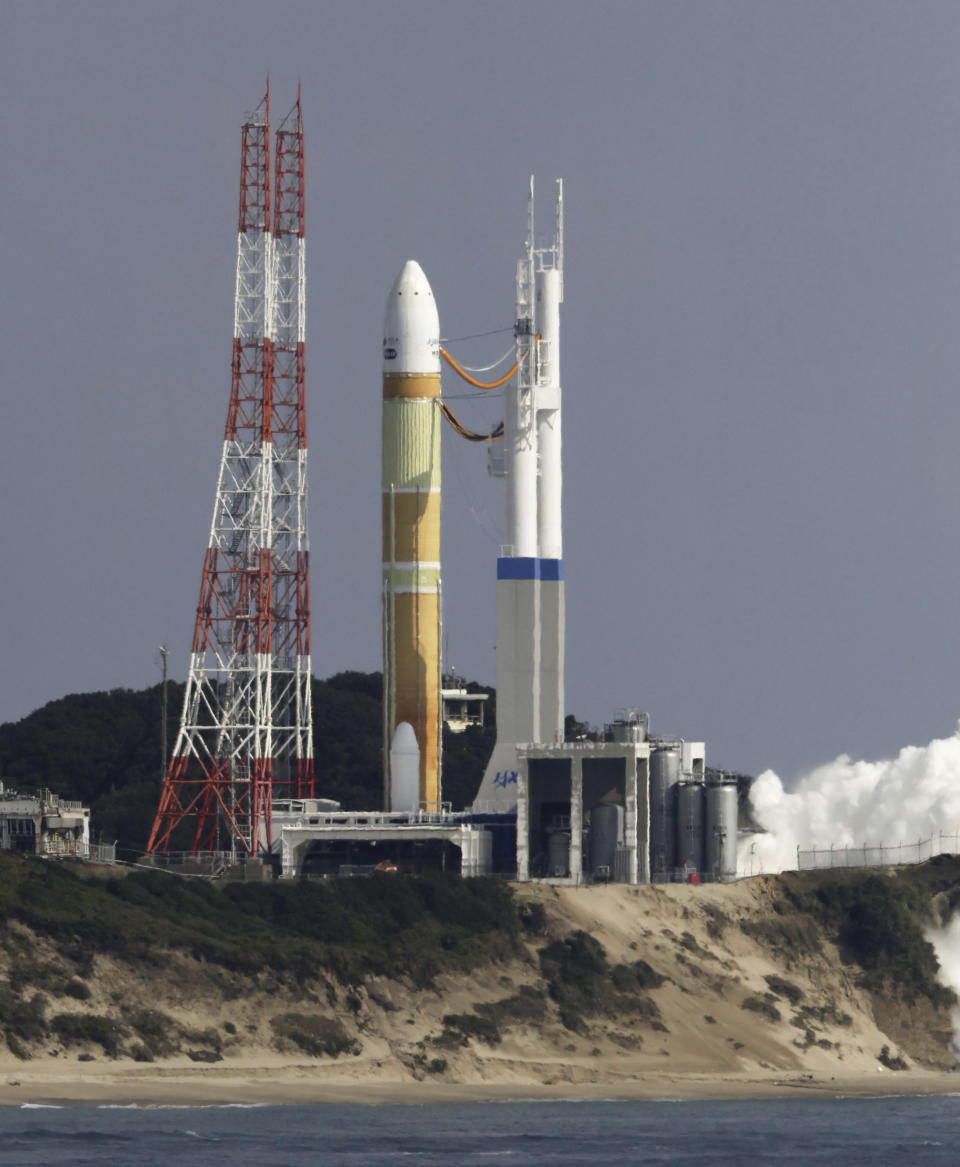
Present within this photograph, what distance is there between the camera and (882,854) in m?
132

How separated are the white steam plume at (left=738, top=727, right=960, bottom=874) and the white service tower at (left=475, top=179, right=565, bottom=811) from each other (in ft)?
37.9

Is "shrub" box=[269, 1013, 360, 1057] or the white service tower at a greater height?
the white service tower

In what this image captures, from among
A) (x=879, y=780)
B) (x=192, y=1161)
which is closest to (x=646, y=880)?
(x=879, y=780)

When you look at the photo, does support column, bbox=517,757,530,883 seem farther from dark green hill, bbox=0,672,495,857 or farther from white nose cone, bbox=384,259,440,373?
dark green hill, bbox=0,672,495,857

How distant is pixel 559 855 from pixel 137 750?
3640cm

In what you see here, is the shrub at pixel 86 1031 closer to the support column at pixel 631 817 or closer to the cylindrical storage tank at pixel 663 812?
the support column at pixel 631 817

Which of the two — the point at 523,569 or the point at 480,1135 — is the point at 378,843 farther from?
the point at 480,1135

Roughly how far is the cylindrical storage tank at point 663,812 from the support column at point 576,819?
3.60 m

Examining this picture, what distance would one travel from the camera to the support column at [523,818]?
402ft

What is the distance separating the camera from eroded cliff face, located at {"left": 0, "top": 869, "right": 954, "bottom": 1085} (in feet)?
359

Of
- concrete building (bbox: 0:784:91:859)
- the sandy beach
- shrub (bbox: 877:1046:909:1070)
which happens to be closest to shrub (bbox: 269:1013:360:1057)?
the sandy beach

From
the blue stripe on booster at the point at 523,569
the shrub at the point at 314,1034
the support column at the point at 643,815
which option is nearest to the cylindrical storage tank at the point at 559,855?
the support column at the point at 643,815

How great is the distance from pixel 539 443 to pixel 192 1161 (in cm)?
4192

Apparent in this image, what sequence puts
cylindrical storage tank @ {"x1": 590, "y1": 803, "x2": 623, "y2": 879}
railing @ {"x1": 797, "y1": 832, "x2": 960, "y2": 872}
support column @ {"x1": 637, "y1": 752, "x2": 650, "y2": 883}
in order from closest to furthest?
cylindrical storage tank @ {"x1": 590, "y1": 803, "x2": 623, "y2": 879} < support column @ {"x1": 637, "y1": 752, "x2": 650, "y2": 883} < railing @ {"x1": 797, "y1": 832, "x2": 960, "y2": 872}
